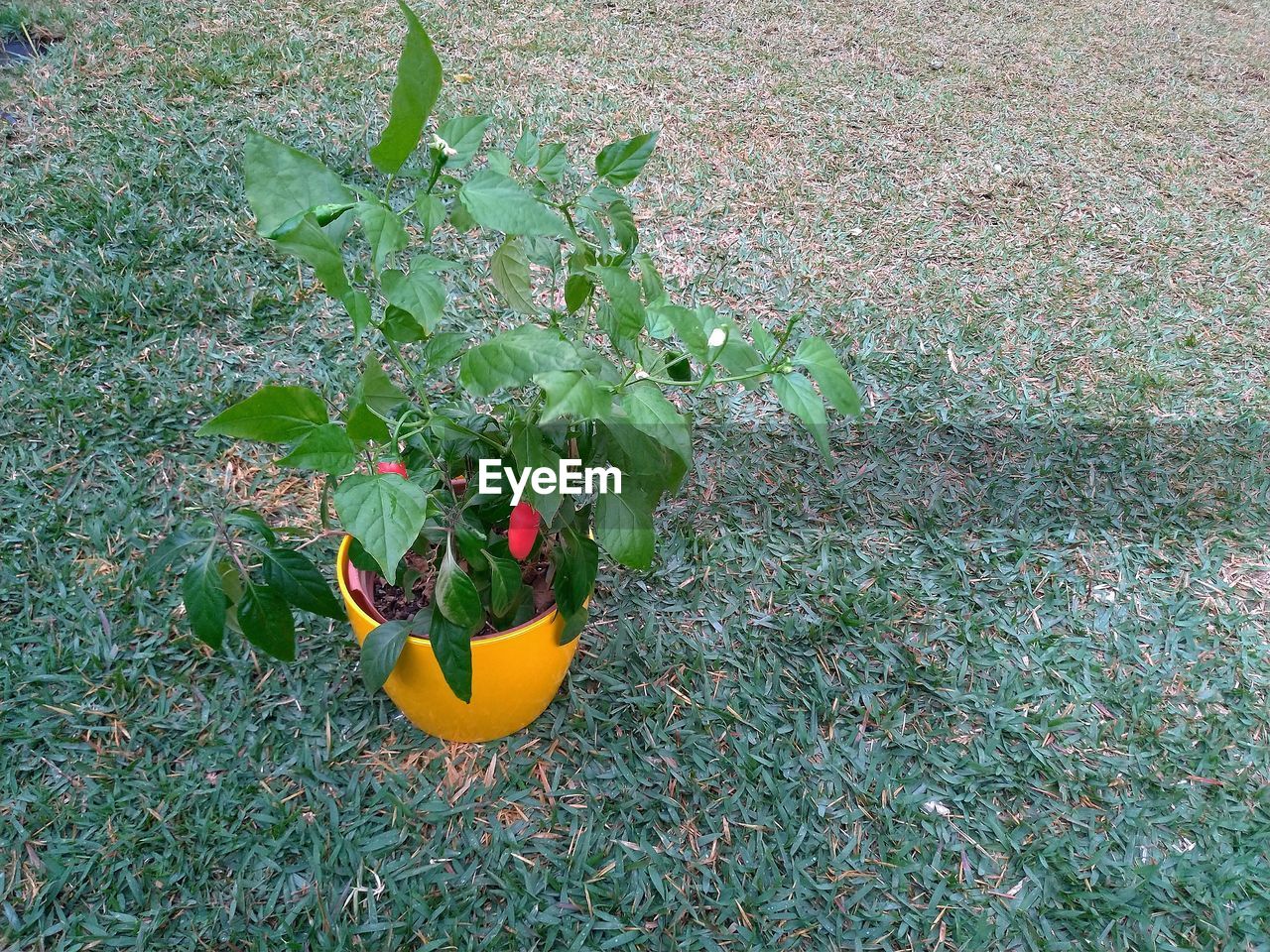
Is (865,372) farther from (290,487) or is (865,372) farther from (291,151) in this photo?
(291,151)

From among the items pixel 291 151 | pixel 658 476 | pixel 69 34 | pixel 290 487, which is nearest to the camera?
pixel 291 151

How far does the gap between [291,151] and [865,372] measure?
5.31 ft

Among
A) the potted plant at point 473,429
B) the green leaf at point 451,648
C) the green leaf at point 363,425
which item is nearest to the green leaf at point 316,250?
the potted plant at point 473,429

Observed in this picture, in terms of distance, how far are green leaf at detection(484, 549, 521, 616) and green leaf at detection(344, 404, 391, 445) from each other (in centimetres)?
31

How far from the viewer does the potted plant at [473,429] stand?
0.72 meters

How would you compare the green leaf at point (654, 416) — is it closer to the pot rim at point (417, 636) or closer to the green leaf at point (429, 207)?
the green leaf at point (429, 207)

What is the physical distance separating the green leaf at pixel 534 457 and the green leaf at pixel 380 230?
276mm

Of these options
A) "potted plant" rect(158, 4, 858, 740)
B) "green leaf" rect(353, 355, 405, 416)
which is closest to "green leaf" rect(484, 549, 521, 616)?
"potted plant" rect(158, 4, 858, 740)

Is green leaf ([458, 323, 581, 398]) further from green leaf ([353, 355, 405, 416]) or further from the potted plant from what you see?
green leaf ([353, 355, 405, 416])

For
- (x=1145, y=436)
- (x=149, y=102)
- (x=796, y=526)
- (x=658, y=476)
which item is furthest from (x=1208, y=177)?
(x=149, y=102)

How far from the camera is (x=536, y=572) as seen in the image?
127 cm

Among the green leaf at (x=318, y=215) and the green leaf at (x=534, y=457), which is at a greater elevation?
the green leaf at (x=318, y=215)

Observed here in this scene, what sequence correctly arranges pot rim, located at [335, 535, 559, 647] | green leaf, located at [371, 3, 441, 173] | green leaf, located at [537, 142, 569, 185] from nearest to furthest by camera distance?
green leaf, located at [371, 3, 441, 173] → green leaf, located at [537, 142, 569, 185] → pot rim, located at [335, 535, 559, 647]

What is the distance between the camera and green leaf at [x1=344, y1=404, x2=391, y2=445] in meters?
0.75
